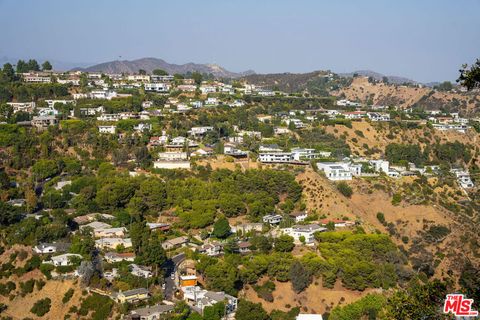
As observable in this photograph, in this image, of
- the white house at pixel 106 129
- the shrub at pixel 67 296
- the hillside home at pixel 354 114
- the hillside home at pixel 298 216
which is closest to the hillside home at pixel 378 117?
the hillside home at pixel 354 114

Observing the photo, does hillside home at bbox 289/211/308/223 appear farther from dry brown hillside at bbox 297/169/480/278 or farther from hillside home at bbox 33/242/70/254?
hillside home at bbox 33/242/70/254

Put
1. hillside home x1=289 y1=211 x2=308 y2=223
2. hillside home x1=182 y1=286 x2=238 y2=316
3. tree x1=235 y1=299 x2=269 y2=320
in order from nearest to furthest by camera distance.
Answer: tree x1=235 y1=299 x2=269 y2=320 < hillside home x1=182 y1=286 x2=238 y2=316 < hillside home x1=289 y1=211 x2=308 y2=223

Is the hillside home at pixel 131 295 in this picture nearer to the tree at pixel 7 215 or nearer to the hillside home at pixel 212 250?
the hillside home at pixel 212 250

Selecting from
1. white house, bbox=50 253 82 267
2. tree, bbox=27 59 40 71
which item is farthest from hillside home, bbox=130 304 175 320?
tree, bbox=27 59 40 71

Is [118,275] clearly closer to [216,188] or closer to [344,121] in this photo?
[216,188]

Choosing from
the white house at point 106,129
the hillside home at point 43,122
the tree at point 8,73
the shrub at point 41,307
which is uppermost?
the tree at point 8,73

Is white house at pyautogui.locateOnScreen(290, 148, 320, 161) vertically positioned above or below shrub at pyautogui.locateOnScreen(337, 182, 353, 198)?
above

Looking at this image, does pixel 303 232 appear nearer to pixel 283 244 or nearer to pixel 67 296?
pixel 283 244
